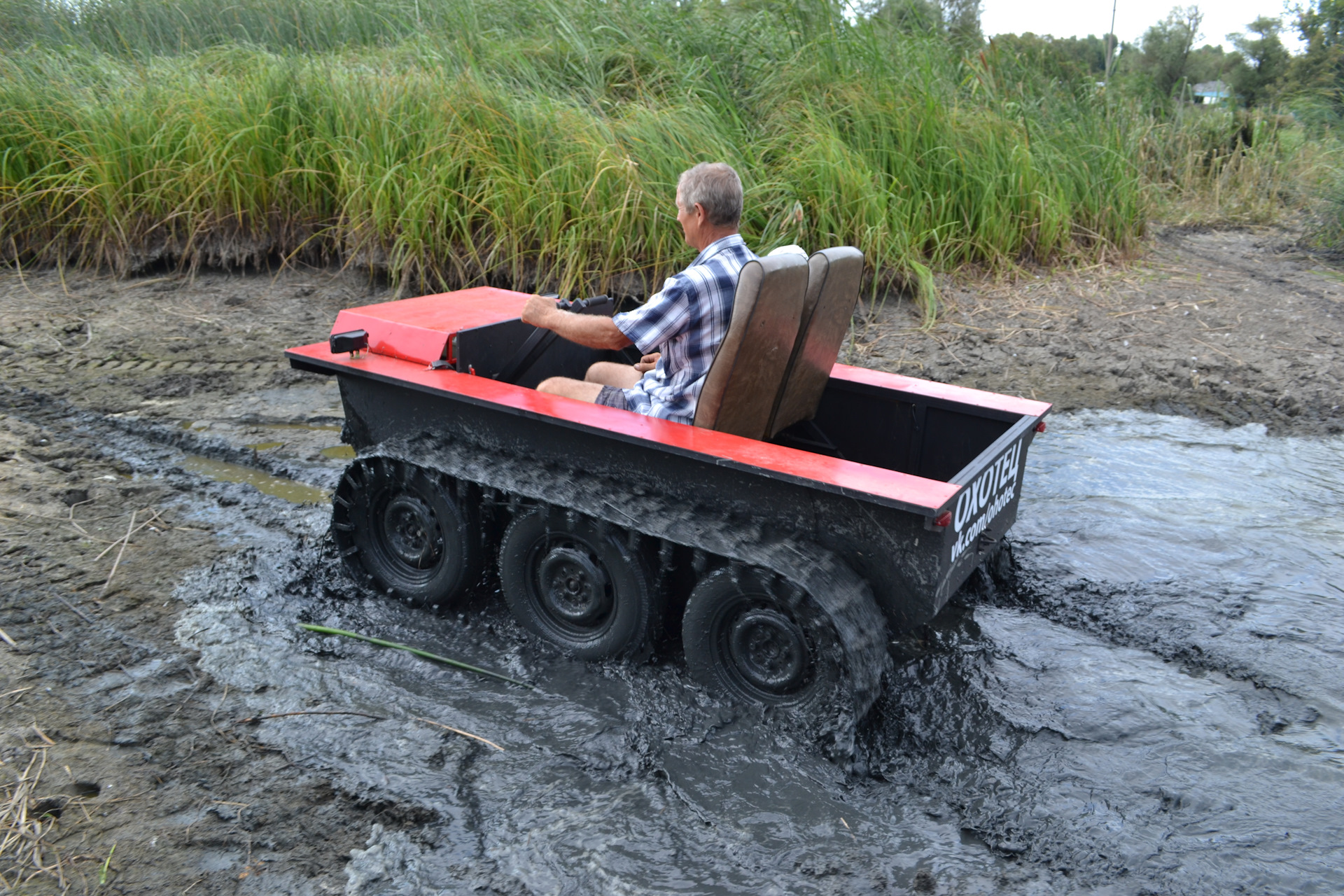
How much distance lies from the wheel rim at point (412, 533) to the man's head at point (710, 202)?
1296 millimetres

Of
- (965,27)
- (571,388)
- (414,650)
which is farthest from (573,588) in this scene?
(965,27)

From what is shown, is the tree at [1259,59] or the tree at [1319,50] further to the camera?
the tree at [1259,59]

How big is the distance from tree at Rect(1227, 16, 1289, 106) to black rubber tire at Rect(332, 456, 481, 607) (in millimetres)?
19668

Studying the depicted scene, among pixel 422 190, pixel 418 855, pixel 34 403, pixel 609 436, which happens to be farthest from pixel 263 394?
pixel 418 855

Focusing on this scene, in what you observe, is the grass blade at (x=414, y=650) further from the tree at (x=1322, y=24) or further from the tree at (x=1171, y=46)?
the tree at (x=1171, y=46)

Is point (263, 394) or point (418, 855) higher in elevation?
point (263, 394)

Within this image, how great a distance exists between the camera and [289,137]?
266 inches

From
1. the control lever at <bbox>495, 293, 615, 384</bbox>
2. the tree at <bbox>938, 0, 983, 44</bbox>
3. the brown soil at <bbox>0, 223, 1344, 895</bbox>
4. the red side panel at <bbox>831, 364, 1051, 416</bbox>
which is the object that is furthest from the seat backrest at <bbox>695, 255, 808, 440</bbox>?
the tree at <bbox>938, 0, 983, 44</bbox>

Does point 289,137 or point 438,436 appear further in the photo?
point 289,137

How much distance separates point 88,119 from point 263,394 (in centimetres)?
331

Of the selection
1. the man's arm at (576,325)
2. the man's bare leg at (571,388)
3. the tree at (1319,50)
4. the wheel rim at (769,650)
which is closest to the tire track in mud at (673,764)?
the wheel rim at (769,650)

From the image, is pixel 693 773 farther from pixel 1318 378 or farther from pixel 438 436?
pixel 1318 378

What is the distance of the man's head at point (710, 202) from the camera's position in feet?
9.93

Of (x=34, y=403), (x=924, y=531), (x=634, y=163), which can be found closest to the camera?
(x=924, y=531)
